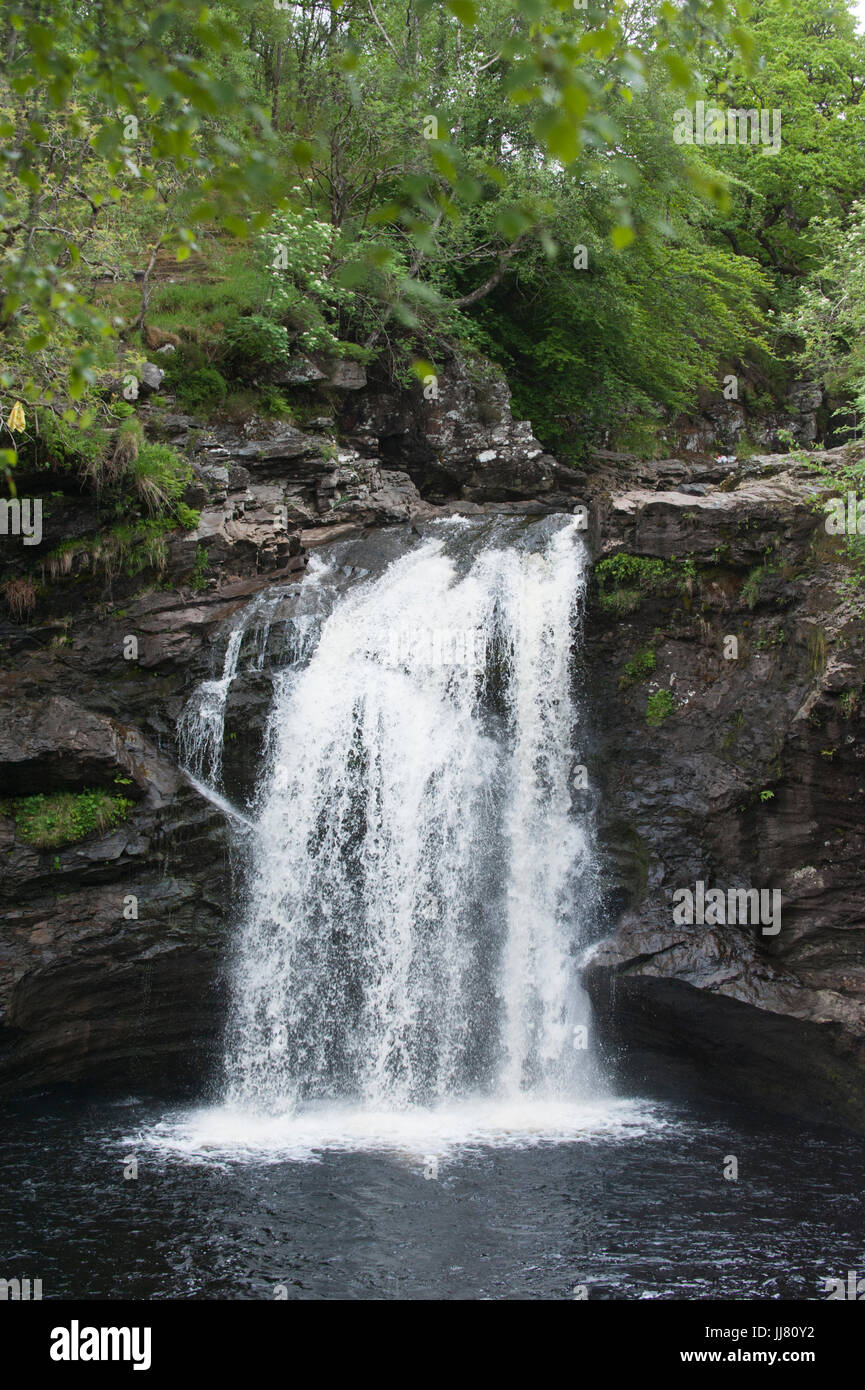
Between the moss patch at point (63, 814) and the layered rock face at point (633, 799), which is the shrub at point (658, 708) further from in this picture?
the moss patch at point (63, 814)

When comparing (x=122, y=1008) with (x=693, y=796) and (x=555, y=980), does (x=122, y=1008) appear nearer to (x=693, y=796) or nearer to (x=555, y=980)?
(x=555, y=980)

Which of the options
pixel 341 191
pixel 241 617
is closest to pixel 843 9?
pixel 341 191

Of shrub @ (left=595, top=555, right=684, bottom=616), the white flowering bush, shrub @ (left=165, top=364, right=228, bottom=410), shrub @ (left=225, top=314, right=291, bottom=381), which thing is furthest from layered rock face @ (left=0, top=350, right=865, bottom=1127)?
the white flowering bush

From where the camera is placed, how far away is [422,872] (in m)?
12.8

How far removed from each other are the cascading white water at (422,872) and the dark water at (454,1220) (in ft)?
6.07

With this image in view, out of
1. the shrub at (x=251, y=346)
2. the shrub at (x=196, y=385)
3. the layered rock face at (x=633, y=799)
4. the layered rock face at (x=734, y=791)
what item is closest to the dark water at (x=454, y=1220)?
the layered rock face at (x=734, y=791)

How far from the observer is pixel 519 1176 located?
32.1 ft

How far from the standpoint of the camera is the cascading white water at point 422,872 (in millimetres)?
12312

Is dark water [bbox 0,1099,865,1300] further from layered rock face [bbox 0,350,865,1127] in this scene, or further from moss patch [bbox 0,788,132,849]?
moss patch [bbox 0,788,132,849]

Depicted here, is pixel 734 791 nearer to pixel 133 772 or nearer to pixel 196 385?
pixel 133 772

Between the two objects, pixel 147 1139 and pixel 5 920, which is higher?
pixel 5 920

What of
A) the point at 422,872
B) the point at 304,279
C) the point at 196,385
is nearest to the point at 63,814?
the point at 422,872

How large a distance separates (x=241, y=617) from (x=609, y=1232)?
9283 millimetres

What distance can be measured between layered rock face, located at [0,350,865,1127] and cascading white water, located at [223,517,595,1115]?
454 mm
